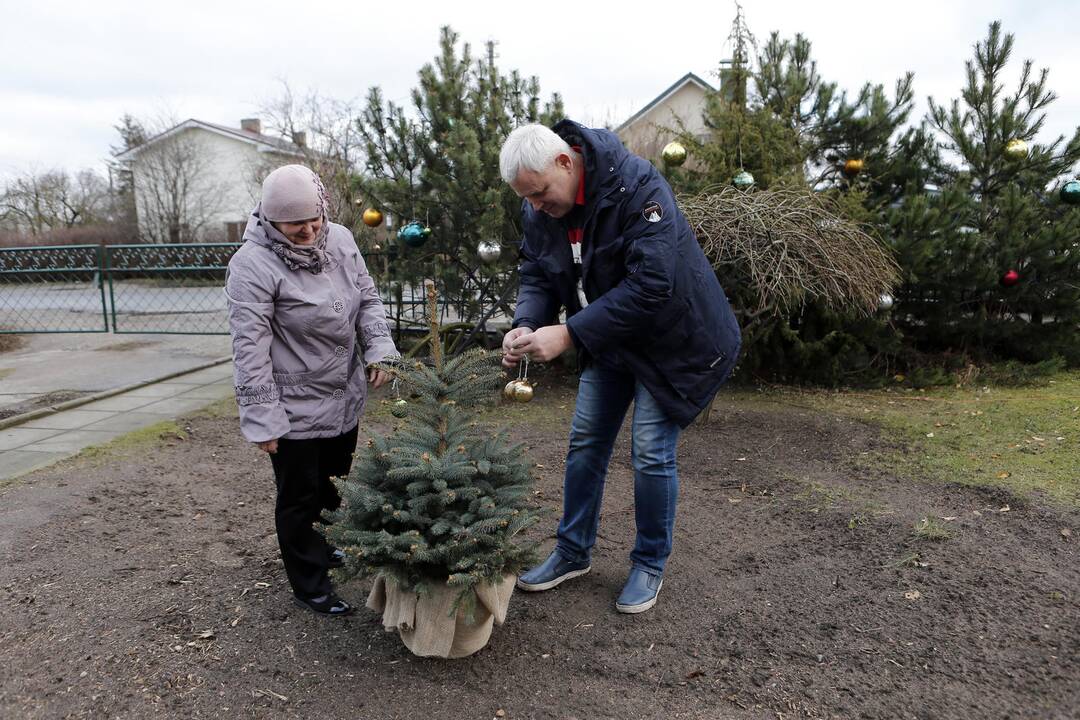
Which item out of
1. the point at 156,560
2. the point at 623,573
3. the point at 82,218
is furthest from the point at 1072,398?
the point at 82,218

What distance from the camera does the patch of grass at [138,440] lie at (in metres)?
4.95

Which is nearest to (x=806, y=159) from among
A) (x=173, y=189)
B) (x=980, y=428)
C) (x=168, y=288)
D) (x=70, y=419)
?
Answer: (x=980, y=428)

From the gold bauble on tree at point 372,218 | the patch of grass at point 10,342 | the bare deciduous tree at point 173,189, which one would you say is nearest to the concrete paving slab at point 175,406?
the gold bauble on tree at point 372,218

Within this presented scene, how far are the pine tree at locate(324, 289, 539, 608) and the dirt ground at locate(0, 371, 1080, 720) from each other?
0.44 metres

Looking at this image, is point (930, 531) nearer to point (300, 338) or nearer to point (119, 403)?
point (300, 338)

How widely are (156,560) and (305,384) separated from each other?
1327 mm

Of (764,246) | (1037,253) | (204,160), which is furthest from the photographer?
(204,160)

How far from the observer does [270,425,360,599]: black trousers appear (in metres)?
2.71

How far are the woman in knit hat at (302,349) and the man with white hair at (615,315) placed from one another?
64 cm

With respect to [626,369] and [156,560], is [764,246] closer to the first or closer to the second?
[626,369]

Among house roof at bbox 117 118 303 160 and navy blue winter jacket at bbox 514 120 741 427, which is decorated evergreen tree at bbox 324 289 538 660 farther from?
house roof at bbox 117 118 303 160

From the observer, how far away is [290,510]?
276 centimetres

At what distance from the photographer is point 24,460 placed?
4828 mm

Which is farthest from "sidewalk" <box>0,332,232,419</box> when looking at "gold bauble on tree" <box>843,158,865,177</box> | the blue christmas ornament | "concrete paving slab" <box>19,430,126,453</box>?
"gold bauble on tree" <box>843,158,865,177</box>
